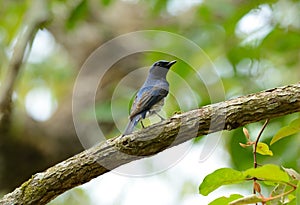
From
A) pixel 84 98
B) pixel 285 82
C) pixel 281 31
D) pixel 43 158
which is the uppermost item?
pixel 84 98

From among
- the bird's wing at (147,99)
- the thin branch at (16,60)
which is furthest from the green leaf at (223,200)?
the thin branch at (16,60)

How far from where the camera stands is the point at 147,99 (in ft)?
4.84

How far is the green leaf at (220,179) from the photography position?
1.24 m

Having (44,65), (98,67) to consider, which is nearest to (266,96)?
(98,67)

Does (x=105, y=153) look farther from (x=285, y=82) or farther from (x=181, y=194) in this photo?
(x=181, y=194)

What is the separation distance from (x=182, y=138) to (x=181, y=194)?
2.44 meters

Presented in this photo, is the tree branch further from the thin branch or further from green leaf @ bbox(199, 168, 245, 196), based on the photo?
the thin branch

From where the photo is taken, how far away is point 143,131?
4.52 feet

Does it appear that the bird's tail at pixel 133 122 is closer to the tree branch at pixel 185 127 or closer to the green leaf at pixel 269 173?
the tree branch at pixel 185 127

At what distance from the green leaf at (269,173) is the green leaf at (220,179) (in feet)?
0.11

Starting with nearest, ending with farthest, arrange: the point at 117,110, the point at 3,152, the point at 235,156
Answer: the point at 235,156 < the point at 117,110 < the point at 3,152

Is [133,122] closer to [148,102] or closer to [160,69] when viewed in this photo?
[148,102]

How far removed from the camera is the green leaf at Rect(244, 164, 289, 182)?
1179mm

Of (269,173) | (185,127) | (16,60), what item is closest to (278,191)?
(269,173)
